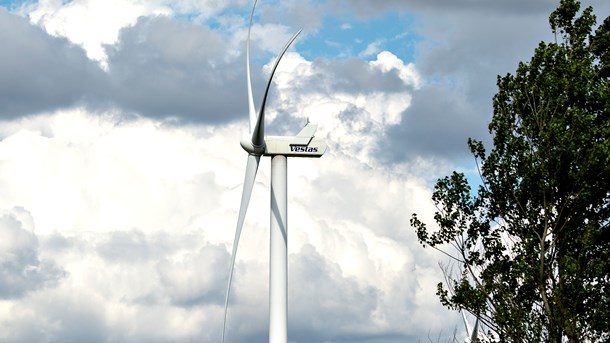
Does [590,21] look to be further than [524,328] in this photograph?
Yes

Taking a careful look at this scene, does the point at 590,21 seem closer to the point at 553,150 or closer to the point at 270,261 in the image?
the point at 553,150

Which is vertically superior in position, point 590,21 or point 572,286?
point 590,21

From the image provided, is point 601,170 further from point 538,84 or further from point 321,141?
point 321,141

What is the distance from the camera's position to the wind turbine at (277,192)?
40.6m

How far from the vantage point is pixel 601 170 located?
136ft

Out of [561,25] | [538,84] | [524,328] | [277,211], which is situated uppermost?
[561,25]

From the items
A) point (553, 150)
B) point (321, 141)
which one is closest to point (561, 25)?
point (553, 150)

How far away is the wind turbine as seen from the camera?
40625mm

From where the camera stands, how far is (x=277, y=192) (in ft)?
137

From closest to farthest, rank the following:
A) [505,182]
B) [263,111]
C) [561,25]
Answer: [263,111] < [505,182] < [561,25]

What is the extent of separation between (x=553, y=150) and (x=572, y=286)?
4.66 m

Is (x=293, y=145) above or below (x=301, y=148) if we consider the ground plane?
above

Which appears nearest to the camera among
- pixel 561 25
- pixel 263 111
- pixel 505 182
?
pixel 263 111

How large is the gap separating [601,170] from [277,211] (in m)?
10.9
